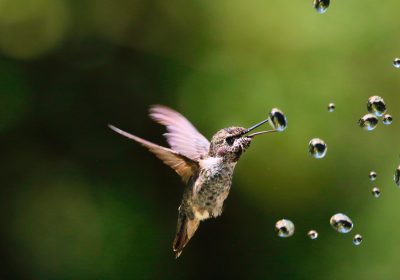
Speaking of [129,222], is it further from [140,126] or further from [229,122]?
[229,122]

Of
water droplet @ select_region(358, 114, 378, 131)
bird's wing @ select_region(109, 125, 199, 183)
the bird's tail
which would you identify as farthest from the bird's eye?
water droplet @ select_region(358, 114, 378, 131)

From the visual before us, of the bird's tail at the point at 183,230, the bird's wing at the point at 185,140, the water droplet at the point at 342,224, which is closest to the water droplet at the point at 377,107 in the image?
the water droplet at the point at 342,224

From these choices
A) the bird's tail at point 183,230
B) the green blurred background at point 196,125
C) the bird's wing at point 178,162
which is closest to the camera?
the bird's wing at point 178,162

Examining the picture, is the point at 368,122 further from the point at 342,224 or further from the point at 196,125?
the point at 196,125

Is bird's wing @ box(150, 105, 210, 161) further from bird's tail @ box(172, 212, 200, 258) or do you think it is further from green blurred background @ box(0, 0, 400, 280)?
green blurred background @ box(0, 0, 400, 280)

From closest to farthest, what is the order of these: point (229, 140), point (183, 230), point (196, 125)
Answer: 1. point (229, 140)
2. point (183, 230)
3. point (196, 125)

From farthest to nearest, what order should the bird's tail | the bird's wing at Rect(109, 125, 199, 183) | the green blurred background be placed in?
the green blurred background < the bird's tail < the bird's wing at Rect(109, 125, 199, 183)

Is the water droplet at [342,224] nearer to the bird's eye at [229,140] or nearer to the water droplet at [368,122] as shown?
the water droplet at [368,122]

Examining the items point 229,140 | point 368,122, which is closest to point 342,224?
point 368,122

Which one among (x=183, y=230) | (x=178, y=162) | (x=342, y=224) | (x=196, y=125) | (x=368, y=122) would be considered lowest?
(x=183, y=230)
